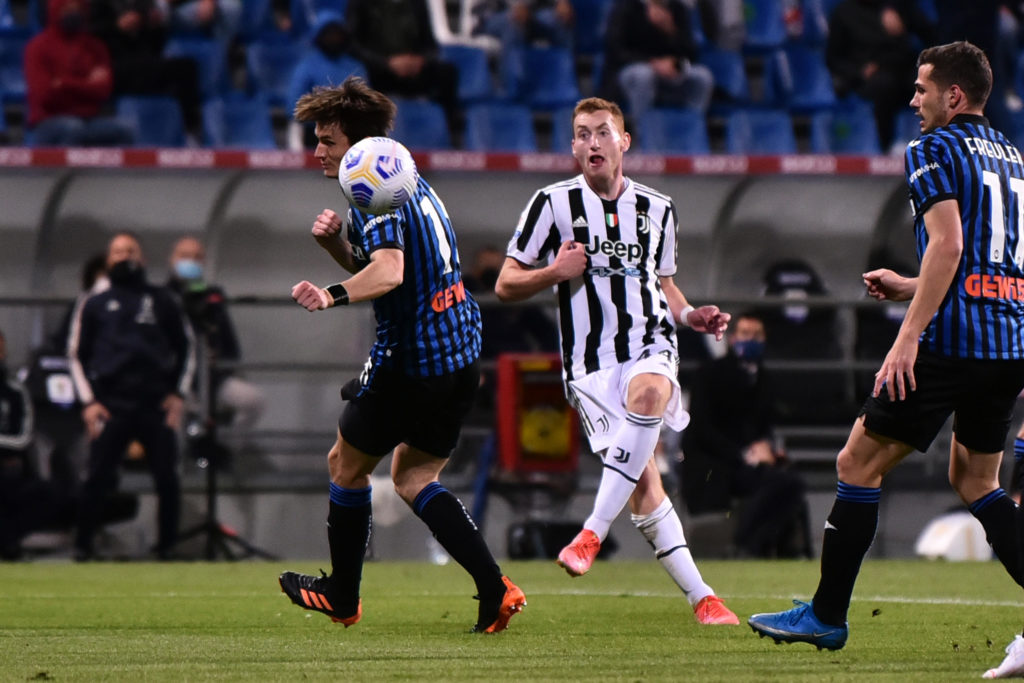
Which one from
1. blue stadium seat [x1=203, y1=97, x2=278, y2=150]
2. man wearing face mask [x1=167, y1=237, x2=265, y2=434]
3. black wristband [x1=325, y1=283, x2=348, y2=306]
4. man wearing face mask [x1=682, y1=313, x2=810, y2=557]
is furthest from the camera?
blue stadium seat [x1=203, y1=97, x2=278, y2=150]

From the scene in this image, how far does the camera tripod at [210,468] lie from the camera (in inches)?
451

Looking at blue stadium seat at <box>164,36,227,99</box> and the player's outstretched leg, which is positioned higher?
blue stadium seat at <box>164,36,227,99</box>

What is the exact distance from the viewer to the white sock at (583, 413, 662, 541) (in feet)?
21.0

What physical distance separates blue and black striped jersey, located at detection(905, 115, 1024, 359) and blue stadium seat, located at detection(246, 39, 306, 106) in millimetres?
10580

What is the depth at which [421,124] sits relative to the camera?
14.2 meters

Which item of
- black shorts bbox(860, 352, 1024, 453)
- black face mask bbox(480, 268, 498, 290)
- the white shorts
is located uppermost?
black shorts bbox(860, 352, 1024, 453)

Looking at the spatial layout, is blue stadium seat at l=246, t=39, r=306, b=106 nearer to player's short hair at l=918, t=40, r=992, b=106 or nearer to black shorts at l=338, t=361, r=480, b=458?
black shorts at l=338, t=361, r=480, b=458

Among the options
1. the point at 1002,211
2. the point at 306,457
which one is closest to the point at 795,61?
the point at 306,457

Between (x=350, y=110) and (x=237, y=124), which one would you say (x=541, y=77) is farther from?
(x=350, y=110)

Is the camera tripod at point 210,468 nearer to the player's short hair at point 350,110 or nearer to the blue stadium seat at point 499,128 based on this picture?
the blue stadium seat at point 499,128

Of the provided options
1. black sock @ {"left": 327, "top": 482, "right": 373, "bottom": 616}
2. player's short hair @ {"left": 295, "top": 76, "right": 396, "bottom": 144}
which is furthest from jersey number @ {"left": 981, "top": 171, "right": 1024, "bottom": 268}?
black sock @ {"left": 327, "top": 482, "right": 373, "bottom": 616}

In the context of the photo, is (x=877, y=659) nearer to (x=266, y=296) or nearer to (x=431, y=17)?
(x=266, y=296)

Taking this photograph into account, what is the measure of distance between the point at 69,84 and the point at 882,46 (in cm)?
695

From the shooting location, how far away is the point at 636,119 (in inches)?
576
